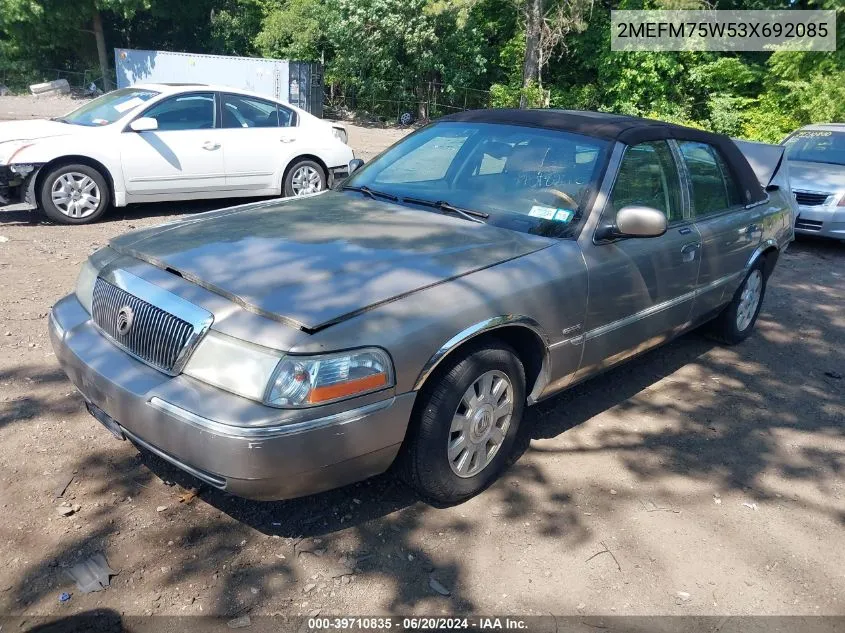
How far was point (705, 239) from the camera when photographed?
15.3ft

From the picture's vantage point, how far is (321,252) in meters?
3.36

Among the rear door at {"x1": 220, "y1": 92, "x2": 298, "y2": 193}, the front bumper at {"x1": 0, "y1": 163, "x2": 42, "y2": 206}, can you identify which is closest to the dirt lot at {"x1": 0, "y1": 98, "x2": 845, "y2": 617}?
the front bumper at {"x1": 0, "y1": 163, "x2": 42, "y2": 206}

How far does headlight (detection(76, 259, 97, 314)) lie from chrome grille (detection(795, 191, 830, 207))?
Answer: 28.4 ft

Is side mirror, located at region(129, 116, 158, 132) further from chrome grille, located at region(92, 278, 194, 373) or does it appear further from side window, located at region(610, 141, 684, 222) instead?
side window, located at region(610, 141, 684, 222)

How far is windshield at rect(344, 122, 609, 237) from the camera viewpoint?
3916mm

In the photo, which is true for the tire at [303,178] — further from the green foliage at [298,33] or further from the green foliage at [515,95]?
the green foliage at [298,33]

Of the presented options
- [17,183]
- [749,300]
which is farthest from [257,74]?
[749,300]

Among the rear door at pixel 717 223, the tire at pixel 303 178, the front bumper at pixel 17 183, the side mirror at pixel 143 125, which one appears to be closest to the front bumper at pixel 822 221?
the rear door at pixel 717 223

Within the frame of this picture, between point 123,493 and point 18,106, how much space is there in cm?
2676

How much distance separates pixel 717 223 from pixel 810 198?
5.37 meters

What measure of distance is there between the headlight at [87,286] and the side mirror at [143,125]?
4835mm

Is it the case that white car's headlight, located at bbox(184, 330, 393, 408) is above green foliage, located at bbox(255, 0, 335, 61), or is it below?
below

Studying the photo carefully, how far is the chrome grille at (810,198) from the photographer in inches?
360

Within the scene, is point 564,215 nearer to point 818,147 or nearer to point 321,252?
point 321,252
